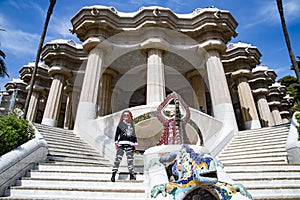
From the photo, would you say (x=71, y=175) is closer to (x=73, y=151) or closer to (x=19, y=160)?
(x=19, y=160)

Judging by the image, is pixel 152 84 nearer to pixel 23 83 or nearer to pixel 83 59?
pixel 83 59

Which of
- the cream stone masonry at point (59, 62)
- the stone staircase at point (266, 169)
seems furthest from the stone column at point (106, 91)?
the stone staircase at point (266, 169)

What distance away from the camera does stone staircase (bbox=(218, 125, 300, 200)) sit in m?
4.86

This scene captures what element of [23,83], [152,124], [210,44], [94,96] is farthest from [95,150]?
[23,83]

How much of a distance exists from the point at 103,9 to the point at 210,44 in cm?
918

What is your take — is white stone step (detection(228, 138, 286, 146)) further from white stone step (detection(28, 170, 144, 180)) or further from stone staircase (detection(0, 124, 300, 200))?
white stone step (detection(28, 170, 144, 180))

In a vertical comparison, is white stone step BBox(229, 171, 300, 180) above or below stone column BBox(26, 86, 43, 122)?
below

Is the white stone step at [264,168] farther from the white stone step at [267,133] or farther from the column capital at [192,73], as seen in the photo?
the column capital at [192,73]

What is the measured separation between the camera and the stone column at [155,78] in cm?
1411

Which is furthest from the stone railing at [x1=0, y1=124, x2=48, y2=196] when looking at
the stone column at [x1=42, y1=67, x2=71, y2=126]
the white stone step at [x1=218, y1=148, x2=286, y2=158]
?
the stone column at [x1=42, y1=67, x2=71, y2=126]

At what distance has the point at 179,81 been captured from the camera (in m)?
22.9

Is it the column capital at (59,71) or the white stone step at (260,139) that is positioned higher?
the column capital at (59,71)

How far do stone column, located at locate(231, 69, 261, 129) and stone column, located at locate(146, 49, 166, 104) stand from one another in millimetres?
10186

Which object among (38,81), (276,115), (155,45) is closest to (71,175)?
(155,45)
